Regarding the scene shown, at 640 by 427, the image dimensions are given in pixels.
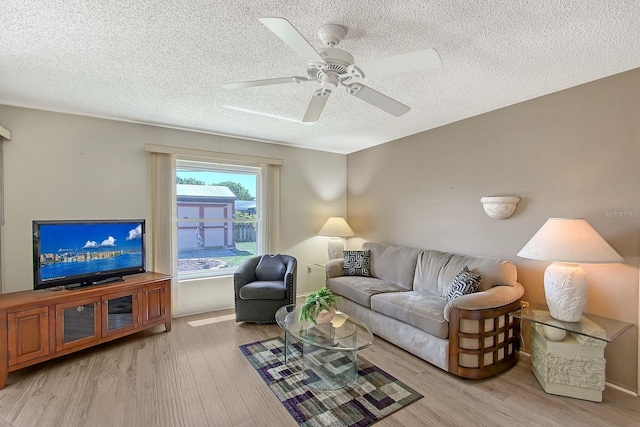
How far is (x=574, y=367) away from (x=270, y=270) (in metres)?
3.17

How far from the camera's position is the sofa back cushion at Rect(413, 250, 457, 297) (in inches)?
129

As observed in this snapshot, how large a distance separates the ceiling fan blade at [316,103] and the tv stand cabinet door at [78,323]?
8.81 feet

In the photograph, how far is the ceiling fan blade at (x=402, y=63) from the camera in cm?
146

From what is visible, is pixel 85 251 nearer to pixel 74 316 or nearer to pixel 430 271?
pixel 74 316

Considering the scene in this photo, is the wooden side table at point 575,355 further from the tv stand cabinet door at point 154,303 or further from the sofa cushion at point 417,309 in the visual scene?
the tv stand cabinet door at point 154,303

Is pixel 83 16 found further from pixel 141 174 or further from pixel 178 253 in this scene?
pixel 178 253

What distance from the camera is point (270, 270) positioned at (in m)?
3.92

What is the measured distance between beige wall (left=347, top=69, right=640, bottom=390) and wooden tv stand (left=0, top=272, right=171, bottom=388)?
334 centimetres

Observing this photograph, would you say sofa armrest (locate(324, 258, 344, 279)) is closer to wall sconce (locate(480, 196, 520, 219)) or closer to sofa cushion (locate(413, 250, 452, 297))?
sofa cushion (locate(413, 250, 452, 297))

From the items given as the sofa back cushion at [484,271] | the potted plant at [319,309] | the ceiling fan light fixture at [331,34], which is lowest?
the potted plant at [319,309]

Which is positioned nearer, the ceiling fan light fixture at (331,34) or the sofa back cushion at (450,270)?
the ceiling fan light fixture at (331,34)

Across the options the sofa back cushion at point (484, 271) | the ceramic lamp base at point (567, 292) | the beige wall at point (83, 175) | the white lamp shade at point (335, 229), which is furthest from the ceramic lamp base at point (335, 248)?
the ceramic lamp base at point (567, 292)

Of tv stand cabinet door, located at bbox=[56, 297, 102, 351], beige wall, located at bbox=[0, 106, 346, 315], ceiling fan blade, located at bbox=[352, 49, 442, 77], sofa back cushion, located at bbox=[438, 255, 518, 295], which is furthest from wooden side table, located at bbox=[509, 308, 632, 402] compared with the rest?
tv stand cabinet door, located at bbox=[56, 297, 102, 351]

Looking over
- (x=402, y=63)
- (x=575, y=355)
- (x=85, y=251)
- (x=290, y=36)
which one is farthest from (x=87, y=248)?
(x=575, y=355)
